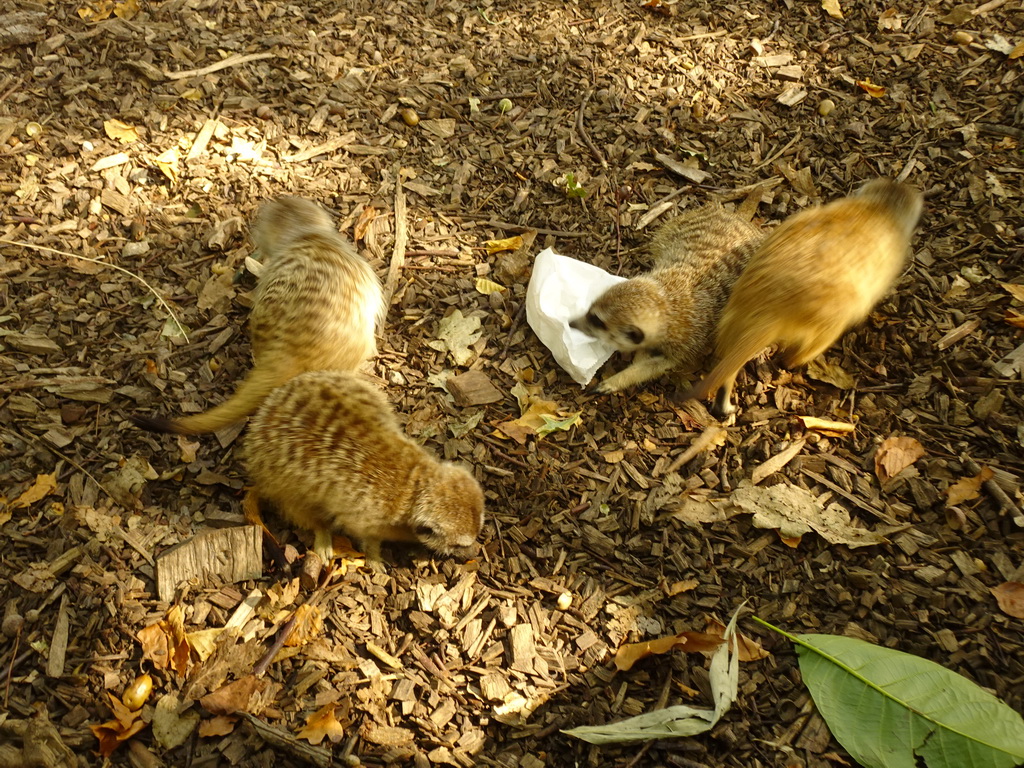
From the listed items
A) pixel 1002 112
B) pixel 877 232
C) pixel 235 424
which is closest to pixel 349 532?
pixel 235 424

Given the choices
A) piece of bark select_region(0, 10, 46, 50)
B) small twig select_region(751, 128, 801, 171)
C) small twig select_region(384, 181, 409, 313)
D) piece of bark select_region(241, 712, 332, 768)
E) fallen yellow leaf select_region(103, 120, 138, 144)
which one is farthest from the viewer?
piece of bark select_region(0, 10, 46, 50)

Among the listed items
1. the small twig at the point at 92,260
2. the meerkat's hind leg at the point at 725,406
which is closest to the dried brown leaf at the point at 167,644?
the small twig at the point at 92,260

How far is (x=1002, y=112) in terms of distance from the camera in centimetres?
465

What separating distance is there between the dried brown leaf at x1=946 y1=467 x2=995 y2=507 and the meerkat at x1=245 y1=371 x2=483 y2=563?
2.17 m

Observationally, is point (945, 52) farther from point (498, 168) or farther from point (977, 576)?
point (977, 576)

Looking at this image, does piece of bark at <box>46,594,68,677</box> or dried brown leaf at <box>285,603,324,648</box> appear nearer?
piece of bark at <box>46,594,68,677</box>

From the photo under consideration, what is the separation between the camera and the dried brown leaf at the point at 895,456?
11.2 ft

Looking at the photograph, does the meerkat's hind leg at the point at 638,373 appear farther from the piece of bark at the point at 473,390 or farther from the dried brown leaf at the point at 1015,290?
the dried brown leaf at the point at 1015,290

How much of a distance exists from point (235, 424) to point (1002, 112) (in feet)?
16.9

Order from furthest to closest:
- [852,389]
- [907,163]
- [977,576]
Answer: [907,163], [852,389], [977,576]

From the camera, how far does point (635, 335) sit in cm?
383

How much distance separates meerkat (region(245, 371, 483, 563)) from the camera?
307 cm

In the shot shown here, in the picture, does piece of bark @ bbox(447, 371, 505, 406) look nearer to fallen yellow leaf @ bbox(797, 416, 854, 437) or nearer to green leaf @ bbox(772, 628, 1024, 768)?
fallen yellow leaf @ bbox(797, 416, 854, 437)

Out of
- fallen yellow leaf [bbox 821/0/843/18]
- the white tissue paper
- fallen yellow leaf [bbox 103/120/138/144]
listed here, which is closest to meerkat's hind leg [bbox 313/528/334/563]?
the white tissue paper
